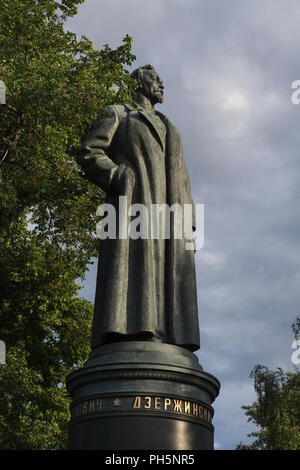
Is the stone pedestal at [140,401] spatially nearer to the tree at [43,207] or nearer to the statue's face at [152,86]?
the statue's face at [152,86]

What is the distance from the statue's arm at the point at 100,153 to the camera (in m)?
7.97

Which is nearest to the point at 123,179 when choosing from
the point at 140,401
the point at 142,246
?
the point at 142,246

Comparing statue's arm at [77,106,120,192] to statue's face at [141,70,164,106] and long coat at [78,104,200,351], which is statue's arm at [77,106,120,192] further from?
statue's face at [141,70,164,106]

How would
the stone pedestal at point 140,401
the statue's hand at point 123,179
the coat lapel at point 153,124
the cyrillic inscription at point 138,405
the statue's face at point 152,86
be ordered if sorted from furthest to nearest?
the statue's face at point 152,86 → the coat lapel at point 153,124 → the statue's hand at point 123,179 → the cyrillic inscription at point 138,405 → the stone pedestal at point 140,401

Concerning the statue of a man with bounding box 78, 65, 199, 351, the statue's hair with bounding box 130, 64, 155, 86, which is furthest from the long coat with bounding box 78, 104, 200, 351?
the statue's hair with bounding box 130, 64, 155, 86

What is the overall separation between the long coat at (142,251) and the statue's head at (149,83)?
30cm

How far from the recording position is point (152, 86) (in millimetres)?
9031

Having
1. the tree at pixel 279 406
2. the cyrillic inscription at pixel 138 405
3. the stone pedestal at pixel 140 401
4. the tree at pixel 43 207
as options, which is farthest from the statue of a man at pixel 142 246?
the tree at pixel 279 406

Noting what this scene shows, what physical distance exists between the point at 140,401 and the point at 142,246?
204 cm

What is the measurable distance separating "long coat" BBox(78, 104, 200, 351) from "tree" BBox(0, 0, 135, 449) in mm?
7992

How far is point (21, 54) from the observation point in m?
18.3

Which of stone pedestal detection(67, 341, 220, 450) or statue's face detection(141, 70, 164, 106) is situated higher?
statue's face detection(141, 70, 164, 106)

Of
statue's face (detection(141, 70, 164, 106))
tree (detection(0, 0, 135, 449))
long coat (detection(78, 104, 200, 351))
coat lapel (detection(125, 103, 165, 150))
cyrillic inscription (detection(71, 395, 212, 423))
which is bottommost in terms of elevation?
cyrillic inscription (detection(71, 395, 212, 423))

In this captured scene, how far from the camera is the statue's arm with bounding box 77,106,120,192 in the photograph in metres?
7.97
